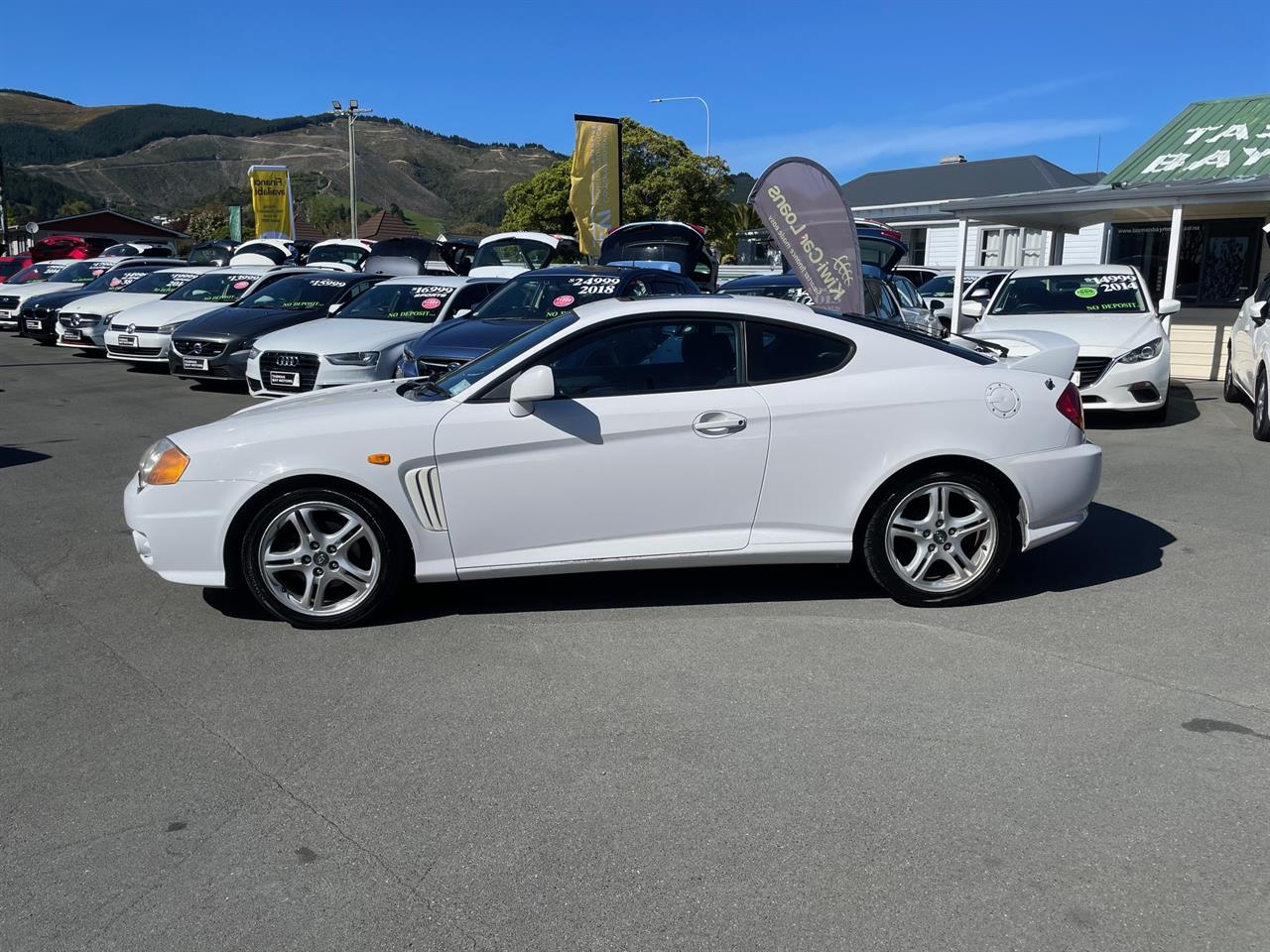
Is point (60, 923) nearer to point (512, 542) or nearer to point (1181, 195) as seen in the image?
point (512, 542)

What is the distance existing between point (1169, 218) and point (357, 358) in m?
16.8

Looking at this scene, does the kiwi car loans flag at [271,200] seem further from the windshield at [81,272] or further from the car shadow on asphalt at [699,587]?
the car shadow on asphalt at [699,587]

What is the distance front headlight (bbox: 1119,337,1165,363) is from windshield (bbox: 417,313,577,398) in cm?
717

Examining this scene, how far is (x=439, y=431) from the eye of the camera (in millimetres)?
4852

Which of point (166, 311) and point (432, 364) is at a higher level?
point (166, 311)

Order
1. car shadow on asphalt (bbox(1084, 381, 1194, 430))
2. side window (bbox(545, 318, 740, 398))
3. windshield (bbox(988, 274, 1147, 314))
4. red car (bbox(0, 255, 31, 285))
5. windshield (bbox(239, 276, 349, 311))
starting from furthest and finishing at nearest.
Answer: red car (bbox(0, 255, 31, 285)), windshield (bbox(239, 276, 349, 311)), windshield (bbox(988, 274, 1147, 314)), car shadow on asphalt (bbox(1084, 381, 1194, 430)), side window (bbox(545, 318, 740, 398))

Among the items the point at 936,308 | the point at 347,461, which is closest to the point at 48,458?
the point at 347,461

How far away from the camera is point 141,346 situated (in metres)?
14.8

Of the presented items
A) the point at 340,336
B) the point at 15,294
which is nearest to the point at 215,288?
the point at 340,336

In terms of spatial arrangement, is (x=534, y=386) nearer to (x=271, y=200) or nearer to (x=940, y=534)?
(x=940, y=534)

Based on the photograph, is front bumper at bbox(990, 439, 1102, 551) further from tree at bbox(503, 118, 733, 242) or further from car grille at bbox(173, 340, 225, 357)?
tree at bbox(503, 118, 733, 242)

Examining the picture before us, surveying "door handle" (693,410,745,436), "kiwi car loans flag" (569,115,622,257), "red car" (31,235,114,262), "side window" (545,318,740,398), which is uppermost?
"kiwi car loans flag" (569,115,622,257)

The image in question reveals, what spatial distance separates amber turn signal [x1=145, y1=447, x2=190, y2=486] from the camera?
4.88 meters

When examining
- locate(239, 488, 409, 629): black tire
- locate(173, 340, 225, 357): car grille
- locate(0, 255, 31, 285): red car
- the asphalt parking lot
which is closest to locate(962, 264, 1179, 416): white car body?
the asphalt parking lot
